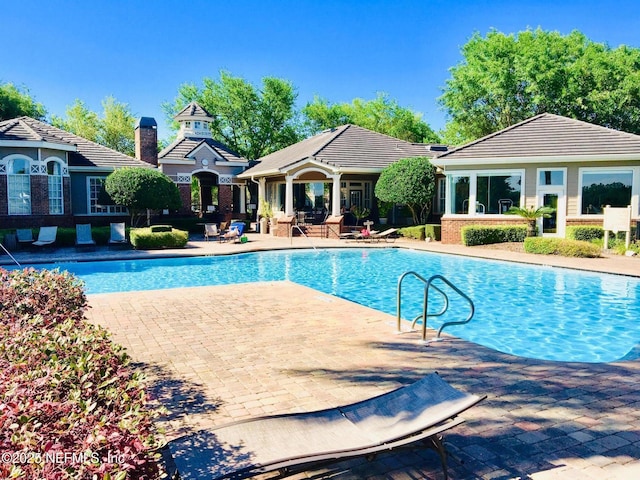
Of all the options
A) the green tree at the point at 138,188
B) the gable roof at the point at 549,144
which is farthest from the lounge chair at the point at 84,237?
the gable roof at the point at 549,144

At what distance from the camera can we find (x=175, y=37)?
3278 centimetres

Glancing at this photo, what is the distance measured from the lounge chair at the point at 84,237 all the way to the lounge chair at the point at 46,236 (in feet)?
2.85

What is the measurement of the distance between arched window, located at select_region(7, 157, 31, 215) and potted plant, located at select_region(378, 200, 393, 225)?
17.4 m

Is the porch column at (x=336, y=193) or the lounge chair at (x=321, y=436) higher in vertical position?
the porch column at (x=336, y=193)

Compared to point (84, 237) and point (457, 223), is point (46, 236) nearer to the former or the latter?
point (84, 237)

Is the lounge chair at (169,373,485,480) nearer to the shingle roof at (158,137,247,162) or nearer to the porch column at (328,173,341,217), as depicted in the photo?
the porch column at (328,173,341,217)

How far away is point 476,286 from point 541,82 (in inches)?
991

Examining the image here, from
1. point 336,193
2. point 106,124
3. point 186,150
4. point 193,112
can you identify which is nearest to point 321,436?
point 336,193

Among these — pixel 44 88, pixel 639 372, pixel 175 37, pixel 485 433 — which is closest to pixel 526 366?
pixel 639 372

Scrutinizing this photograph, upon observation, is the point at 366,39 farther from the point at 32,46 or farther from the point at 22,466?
the point at 22,466

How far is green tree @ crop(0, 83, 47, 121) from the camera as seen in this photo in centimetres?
3675

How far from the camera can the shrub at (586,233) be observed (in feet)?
66.0

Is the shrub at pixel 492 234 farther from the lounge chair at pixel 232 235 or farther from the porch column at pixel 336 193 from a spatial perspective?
the lounge chair at pixel 232 235

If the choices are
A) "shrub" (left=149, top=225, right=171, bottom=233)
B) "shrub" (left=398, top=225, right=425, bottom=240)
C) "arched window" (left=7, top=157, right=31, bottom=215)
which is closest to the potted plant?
"shrub" (left=398, top=225, right=425, bottom=240)
